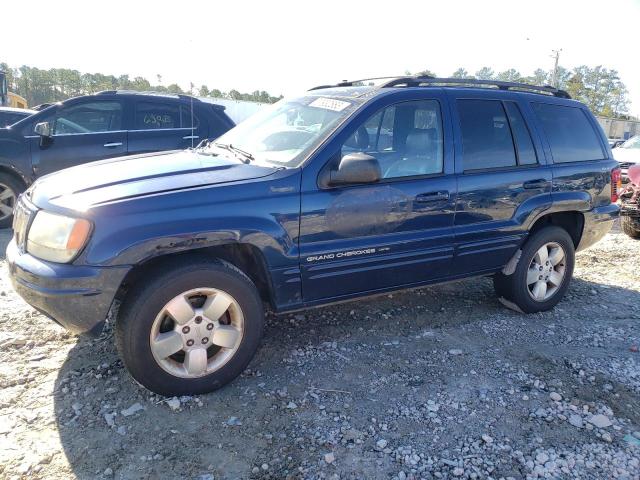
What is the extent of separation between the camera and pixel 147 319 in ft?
Answer: 8.98

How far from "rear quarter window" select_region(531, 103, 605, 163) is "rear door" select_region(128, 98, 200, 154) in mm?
4642

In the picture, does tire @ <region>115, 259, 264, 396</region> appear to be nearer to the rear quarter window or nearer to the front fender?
the front fender

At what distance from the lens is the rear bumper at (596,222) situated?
4.51 m

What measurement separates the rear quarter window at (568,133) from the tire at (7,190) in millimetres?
6260

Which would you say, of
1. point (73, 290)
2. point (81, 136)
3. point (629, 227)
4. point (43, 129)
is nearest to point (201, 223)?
point (73, 290)

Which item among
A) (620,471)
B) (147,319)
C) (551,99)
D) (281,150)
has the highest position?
(551,99)

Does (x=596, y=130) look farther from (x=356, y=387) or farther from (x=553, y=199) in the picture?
(x=356, y=387)

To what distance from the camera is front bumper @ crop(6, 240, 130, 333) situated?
8.52ft

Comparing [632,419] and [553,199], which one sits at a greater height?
[553,199]

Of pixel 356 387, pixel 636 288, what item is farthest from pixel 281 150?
pixel 636 288

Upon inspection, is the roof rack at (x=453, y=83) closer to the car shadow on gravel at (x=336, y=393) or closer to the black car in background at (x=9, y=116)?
the car shadow on gravel at (x=336, y=393)

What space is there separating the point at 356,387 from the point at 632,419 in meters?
1.64

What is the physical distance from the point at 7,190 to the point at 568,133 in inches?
262

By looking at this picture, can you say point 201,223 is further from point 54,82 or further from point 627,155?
point 54,82
